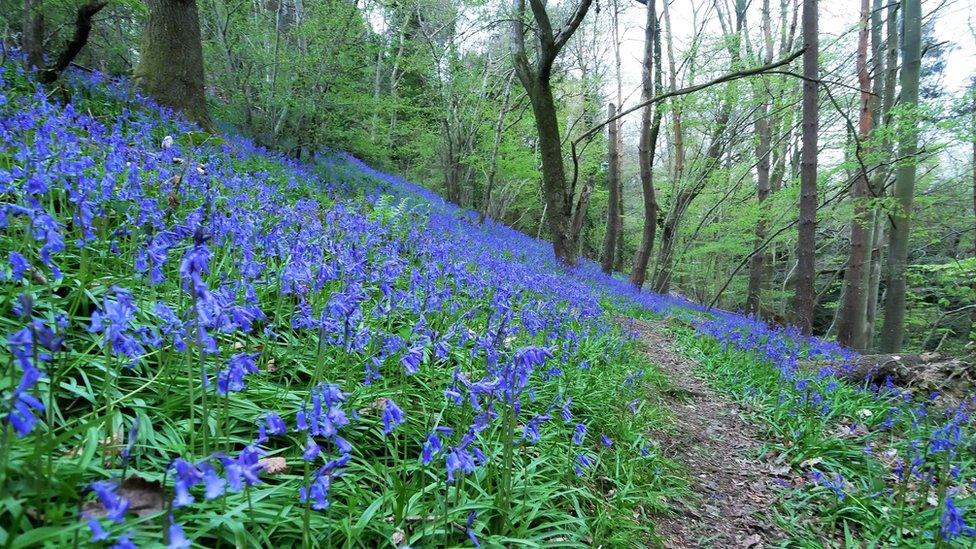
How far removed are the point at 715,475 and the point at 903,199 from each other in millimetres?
9137

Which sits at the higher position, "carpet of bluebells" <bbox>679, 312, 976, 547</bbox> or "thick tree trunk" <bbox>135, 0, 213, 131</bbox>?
"thick tree trunk" <bbox>135, 0, 213, 131</bbox>

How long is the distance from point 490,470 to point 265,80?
29.6 feet

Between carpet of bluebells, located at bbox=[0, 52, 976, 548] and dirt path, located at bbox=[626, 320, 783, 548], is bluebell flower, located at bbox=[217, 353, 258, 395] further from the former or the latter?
dirt path, located at bbox=[626, 320, 783, 548]

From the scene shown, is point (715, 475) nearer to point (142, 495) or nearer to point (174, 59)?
point (142, 495)

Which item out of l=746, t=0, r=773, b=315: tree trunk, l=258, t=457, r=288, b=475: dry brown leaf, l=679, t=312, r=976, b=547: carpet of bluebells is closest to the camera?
l=258, t=457, r=288, b=475: dry brown leaf

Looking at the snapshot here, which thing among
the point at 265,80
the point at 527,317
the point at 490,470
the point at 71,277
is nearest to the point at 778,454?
the point at 527,317

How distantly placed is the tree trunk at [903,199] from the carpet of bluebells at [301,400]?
17.1 feet

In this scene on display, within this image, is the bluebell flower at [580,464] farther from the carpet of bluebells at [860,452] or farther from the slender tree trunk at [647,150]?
the slender tree trunk at [647,150]

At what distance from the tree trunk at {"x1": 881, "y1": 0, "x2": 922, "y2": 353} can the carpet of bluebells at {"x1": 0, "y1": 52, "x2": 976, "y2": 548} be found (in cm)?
522

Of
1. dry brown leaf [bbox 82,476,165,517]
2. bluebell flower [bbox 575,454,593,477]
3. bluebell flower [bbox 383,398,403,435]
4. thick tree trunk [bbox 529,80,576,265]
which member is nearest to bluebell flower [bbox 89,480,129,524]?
dry brown leaf [bbox 82,476,165,517]

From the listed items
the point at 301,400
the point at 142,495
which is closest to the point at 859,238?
the point at 301,400

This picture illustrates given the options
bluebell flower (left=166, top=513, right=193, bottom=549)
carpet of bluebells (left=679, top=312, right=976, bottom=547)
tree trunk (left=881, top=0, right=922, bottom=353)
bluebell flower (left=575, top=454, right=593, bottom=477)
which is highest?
tree trunk (left=881, top=0, right=922, bottom=353)

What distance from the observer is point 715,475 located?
3555 mm

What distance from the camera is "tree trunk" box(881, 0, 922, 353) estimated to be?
30.3ft
